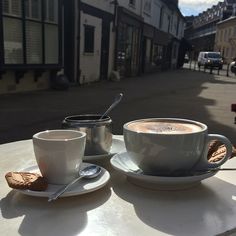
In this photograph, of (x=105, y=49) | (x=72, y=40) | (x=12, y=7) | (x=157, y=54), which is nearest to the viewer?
(x=12, y=7)

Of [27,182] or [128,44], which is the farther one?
[128,44]

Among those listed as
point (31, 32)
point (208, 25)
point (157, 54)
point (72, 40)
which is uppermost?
point (208, 25)

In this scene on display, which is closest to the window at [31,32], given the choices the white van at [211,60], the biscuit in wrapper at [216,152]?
the biscuit in wrapper at [216,152]

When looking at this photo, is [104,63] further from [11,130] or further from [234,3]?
[234,3]

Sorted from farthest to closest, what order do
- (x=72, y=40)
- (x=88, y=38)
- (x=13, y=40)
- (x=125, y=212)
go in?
(x=88, y=38), (x=72, y=40), (x=13, y=40), (x=125, y=212)

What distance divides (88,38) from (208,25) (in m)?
54.7

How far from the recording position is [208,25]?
63.3 metres

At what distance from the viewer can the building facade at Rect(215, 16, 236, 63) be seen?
48.6 metres

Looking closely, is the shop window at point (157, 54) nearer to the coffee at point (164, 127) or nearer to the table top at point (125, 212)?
the coffee at point (164, 127)

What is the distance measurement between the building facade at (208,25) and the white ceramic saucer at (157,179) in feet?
174

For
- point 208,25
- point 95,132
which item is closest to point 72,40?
point 95,132

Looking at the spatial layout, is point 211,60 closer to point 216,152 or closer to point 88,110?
point 88,110

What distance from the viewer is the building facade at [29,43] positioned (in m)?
8.31

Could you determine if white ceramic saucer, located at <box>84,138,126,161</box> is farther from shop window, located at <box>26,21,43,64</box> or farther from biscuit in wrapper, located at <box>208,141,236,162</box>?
shop window, located at <box>26,21,43,64</box>
